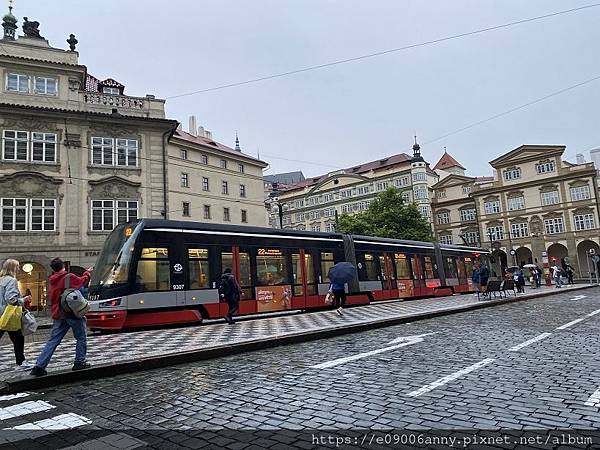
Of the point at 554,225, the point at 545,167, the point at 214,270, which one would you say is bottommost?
the point at 214,270

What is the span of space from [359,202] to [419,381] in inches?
2860

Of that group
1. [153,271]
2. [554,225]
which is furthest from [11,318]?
[554,225]

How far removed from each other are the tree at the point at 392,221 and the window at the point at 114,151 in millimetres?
30691

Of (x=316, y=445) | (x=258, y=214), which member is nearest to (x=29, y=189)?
(x=258, y=214)

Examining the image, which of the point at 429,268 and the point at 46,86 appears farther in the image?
the point at 46,86

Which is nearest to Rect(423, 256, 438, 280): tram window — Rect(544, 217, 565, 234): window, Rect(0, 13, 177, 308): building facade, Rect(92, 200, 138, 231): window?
Rect(0, 13, 177, 308): building facade

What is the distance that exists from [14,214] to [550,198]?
60.1 m

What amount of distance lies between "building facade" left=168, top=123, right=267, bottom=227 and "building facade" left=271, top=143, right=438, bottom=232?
753 inches

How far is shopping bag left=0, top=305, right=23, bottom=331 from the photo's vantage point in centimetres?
725

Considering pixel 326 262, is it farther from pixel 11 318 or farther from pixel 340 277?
pixel 11 318

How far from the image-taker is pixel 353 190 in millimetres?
79125

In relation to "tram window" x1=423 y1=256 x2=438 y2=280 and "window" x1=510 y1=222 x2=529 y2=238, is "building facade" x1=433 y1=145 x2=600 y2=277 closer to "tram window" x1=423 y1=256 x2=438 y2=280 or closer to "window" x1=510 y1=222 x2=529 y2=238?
"window" x1=510 y1=222 x2=529 y2=238

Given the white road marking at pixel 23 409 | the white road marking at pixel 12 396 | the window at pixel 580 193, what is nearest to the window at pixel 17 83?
the white road marking at pixel 12 396

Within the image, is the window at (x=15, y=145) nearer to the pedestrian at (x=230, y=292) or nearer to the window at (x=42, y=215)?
the window at (x=42, y=215)
